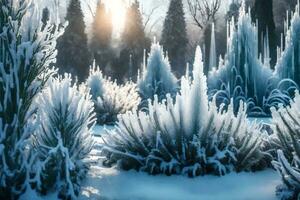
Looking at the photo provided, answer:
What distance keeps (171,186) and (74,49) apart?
1597 inches

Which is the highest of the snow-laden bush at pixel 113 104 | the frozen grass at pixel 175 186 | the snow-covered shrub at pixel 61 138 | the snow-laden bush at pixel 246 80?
the snow-laden bush at pixel 246 80

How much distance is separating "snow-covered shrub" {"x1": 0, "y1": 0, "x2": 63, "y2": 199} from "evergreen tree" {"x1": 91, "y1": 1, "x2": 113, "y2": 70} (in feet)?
143

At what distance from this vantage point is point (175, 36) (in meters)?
48.0

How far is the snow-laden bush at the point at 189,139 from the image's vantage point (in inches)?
210

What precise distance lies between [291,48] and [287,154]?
6.91 metres

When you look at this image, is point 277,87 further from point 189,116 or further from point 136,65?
point 136,65

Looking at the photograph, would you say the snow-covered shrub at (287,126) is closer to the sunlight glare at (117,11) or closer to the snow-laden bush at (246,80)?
the snow-laden bush at (246,80)

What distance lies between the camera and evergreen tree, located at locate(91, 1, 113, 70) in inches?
1928

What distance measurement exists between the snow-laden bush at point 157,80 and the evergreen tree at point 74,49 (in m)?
30.5

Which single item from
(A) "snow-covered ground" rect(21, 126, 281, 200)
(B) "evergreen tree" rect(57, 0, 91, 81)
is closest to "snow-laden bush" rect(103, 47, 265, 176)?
(A) "snow-covered ground" rect(21, 126, 281, 200)

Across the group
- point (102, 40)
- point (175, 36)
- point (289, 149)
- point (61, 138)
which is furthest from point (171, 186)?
point (102, 40)

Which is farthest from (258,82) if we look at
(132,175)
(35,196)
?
(35,196)

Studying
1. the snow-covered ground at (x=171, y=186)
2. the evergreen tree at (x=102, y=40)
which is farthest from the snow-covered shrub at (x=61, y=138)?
the evergreen tree at (x=102, y=40)

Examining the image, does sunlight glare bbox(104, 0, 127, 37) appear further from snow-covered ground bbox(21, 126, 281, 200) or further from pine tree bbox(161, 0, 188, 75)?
snow-covered ground bbox(21, 126, 281, 200)
